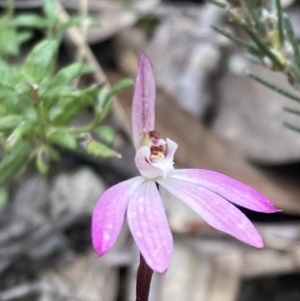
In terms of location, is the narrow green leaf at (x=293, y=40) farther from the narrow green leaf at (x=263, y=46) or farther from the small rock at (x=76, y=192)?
the small rock at (x=76, y=192)

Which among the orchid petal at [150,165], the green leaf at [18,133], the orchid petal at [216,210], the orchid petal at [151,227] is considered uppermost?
the orchid petal at [151,227]

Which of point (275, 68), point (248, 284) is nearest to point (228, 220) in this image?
point (275, 68)

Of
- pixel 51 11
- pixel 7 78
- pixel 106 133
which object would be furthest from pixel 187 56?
pixel 7 78

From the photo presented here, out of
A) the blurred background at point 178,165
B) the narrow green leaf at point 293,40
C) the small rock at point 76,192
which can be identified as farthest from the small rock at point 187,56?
the narrow green leaf at point 293,40

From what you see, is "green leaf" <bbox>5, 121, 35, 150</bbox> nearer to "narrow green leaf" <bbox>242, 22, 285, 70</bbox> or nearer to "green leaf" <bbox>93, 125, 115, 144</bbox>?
"green leaf" <bbox>93, 125, 115, 144</bbox>

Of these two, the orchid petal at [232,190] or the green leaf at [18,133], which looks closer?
the orchid petal at [232,190]

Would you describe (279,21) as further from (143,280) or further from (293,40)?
(143,280)
